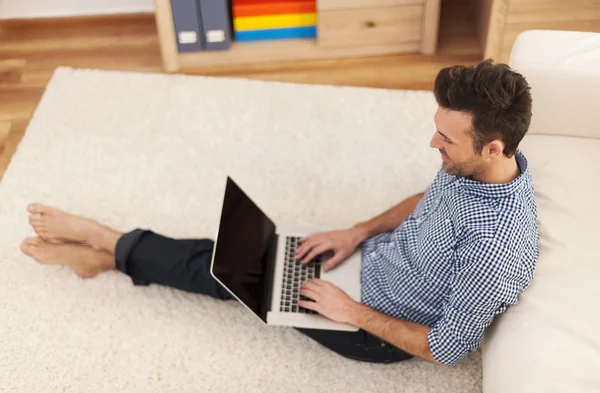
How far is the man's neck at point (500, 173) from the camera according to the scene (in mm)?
1495

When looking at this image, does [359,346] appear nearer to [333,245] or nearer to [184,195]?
[333,245]

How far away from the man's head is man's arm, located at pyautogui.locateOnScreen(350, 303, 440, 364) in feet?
1.36

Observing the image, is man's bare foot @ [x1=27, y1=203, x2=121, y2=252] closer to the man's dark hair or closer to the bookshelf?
the bookshelf

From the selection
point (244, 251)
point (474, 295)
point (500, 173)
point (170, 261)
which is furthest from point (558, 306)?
point (170, 261)

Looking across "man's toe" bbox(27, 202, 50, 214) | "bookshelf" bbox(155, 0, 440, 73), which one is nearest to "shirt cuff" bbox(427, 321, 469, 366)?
"man's toe" bbox(27, 202, 50, 214)

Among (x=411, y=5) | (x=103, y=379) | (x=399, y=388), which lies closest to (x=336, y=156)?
(x=411, y=5)

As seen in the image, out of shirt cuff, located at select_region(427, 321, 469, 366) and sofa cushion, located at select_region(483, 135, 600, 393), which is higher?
sofa cushion, located at select_region(483, 135, 600, 393)

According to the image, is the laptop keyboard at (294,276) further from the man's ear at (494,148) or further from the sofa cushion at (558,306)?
the man's ear at (494,148)

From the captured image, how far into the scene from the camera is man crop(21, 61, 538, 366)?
4.76ft

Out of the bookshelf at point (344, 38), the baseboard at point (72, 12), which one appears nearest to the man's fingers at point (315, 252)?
the bookshelf at point (344, 38)

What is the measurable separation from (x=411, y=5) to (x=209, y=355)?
1580 mm

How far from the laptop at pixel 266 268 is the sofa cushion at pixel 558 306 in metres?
0.43

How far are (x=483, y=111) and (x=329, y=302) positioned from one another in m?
0.63

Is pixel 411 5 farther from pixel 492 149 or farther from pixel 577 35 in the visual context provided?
pixel 492 149
